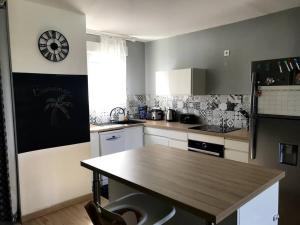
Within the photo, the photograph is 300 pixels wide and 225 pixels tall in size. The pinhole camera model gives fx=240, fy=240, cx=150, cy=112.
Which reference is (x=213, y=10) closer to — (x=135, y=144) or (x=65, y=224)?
(x=135, y=144)

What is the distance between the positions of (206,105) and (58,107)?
221cm

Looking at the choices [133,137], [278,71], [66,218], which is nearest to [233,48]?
[278,71]

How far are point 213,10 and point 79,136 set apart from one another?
221 centimetres

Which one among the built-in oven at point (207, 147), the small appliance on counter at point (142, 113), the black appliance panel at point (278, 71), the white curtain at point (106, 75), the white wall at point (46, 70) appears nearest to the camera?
the black appliance panel at point (278, 71)

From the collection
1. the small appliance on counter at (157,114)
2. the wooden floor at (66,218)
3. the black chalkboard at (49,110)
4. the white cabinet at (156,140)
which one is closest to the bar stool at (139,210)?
the wooden floor at (66,218)

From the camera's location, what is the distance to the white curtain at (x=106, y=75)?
386 centimetres

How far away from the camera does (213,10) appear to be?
9.19ft

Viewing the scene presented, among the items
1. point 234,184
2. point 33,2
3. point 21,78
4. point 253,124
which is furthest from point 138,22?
point 234,184

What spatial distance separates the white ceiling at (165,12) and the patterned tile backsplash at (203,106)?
1087 mm

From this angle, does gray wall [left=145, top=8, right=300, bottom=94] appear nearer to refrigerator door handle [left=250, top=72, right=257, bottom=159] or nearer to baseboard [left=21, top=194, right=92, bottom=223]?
refrigerator door handle [left=250, top=72, right=257, bottom=159]

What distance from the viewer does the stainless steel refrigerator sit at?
2.13 meters

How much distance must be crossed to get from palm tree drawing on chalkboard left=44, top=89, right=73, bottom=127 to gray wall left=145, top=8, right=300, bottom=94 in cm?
207

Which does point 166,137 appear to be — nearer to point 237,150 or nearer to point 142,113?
point 142,113

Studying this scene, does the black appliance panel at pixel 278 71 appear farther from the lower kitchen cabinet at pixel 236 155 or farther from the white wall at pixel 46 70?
the white wall at pixel 46 70
